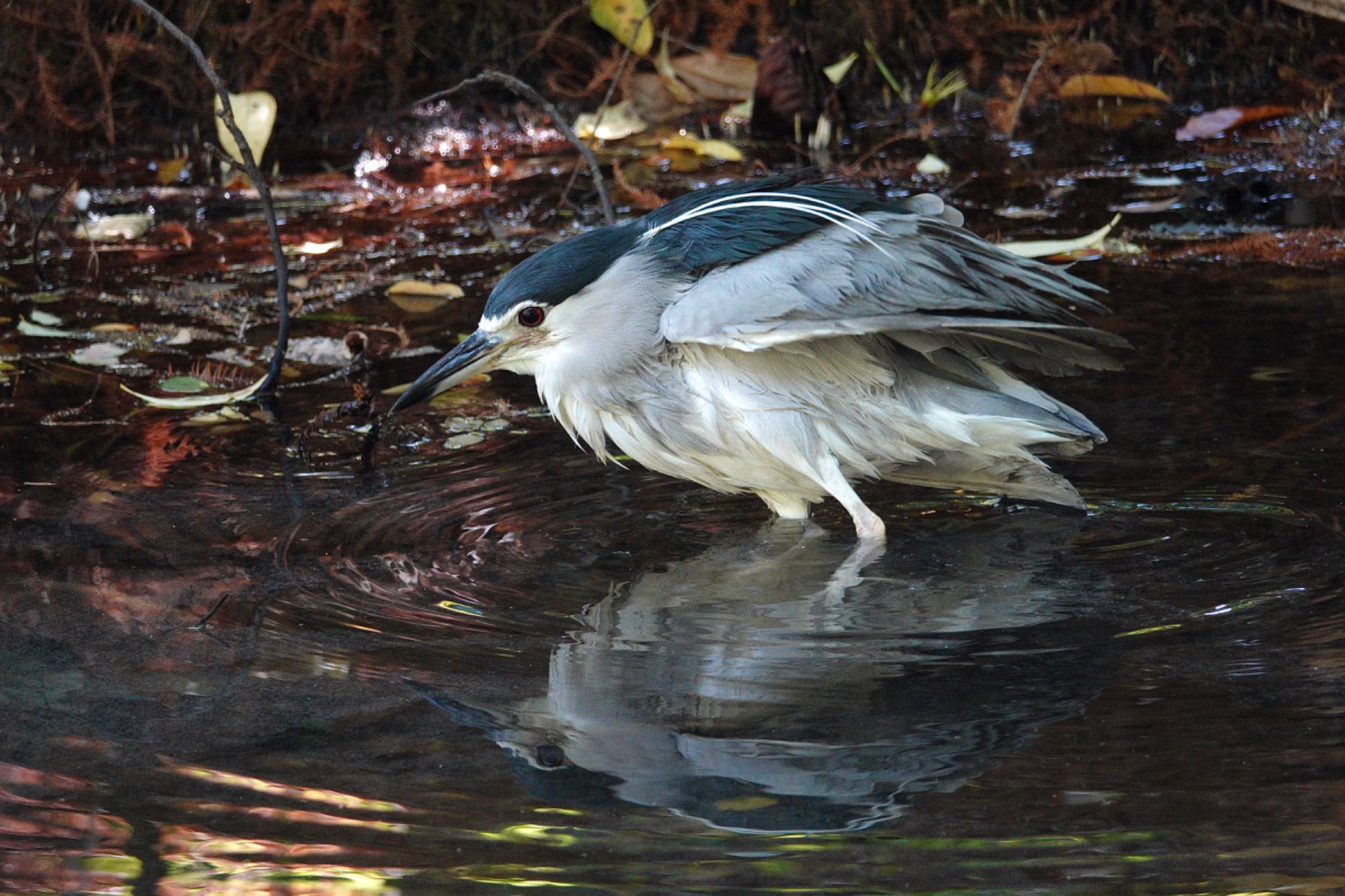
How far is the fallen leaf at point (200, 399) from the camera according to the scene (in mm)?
4500

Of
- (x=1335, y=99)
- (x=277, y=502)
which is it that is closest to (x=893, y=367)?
(x=277, y=502)

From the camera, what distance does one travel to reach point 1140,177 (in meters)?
6.63

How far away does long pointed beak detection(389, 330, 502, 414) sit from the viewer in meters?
3.73

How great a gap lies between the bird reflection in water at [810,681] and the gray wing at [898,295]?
485mm

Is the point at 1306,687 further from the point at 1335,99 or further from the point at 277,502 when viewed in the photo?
the point at 1335,99

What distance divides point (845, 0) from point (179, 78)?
12.3ft

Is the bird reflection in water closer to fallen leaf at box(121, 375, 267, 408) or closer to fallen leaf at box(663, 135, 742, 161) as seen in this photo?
fallen leaf at box(121, 375, 267, 408)

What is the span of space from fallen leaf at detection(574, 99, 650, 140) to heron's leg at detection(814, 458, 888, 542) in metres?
4.67

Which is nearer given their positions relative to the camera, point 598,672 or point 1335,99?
point 598,672

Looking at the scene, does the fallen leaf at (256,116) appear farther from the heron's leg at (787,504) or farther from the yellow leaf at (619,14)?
the heron's leg at (787,504)

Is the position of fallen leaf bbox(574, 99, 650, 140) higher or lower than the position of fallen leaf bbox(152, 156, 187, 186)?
higher

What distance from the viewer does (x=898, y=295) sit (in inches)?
136

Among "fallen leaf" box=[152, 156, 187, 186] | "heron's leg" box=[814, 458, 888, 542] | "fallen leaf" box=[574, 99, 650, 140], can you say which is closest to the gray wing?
"heron's leg" box=[814, 458, 888, 542]

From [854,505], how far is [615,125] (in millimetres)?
4870
